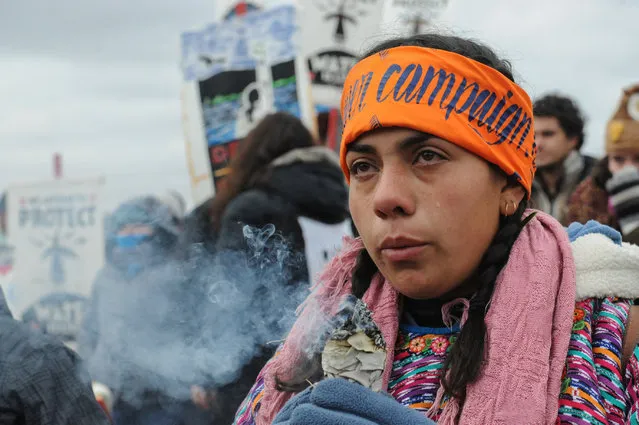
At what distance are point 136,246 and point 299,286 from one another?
161 cm

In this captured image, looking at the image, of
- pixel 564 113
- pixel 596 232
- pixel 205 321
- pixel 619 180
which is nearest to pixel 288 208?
pixel 205 321

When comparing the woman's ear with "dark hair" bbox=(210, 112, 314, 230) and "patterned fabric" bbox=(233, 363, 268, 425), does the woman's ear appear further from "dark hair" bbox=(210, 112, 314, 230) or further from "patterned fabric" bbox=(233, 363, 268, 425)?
"dark hair" bbox=(210, 112, 314, 230)

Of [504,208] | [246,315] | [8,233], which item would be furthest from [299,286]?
[8,233]

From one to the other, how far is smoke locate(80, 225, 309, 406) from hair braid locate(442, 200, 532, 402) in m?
0.58

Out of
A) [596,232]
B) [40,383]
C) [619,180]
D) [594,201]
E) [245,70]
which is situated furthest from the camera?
[245,70]

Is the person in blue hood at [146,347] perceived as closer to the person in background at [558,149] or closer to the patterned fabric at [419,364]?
the patterned fabric at [419,364]

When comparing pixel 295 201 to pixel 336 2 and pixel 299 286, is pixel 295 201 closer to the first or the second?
pixel 299 286

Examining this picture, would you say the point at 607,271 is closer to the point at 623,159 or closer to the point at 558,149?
the point at 623,159

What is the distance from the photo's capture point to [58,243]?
606cm

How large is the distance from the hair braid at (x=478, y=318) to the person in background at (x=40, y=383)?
1.13m

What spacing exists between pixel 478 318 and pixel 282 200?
160 cm

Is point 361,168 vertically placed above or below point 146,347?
above

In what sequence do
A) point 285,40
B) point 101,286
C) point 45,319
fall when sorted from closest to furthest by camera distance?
1. point 101,286
2. point 45,319
3. point 285,40

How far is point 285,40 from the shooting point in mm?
5867
